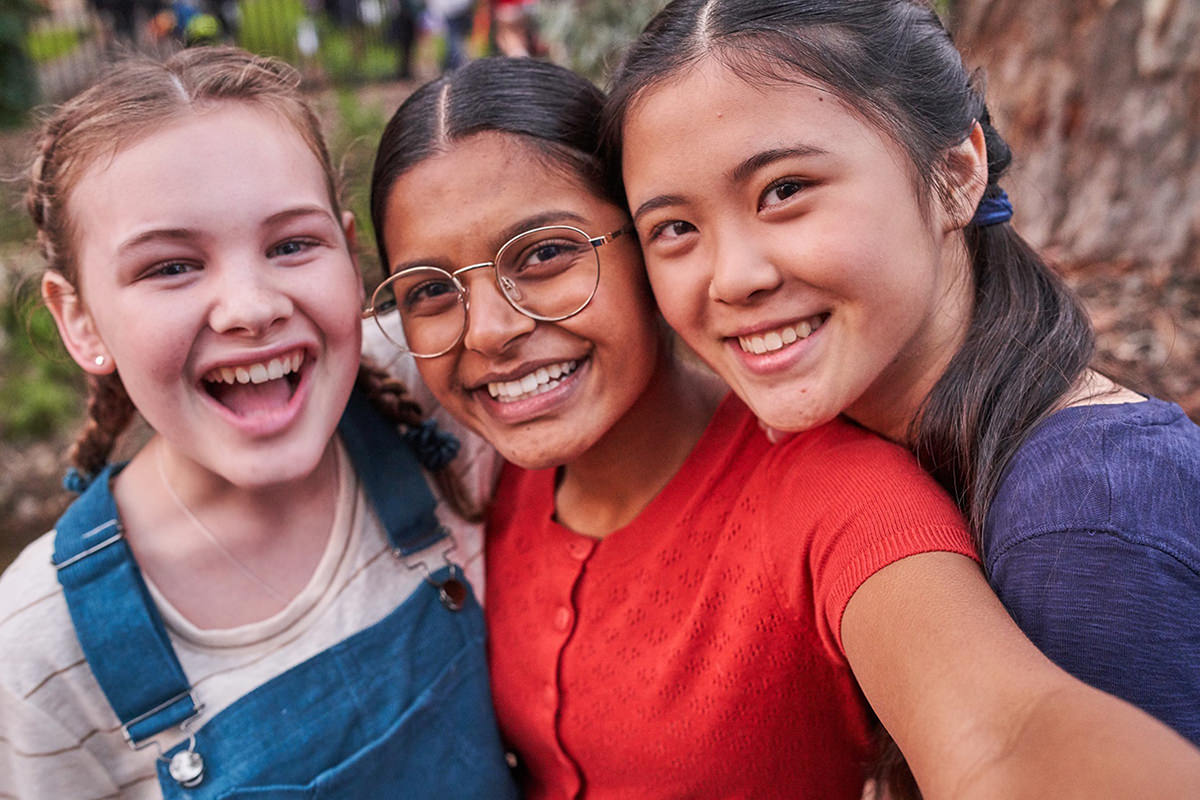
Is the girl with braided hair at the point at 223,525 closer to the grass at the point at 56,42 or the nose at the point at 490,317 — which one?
the nose at the point at 490,317

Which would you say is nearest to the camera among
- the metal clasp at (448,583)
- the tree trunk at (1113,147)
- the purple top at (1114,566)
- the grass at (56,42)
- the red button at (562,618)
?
the purple top at (1114,566)

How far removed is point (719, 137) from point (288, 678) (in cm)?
122

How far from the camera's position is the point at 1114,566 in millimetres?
1282

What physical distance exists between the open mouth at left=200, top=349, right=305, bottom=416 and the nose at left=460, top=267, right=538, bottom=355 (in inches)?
13.8

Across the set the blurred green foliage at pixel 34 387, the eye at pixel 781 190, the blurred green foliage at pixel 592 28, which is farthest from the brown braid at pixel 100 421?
the blurred green foliage at pixel 34 387

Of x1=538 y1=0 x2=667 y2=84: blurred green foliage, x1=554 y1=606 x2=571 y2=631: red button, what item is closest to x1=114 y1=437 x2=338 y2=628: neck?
x1=554 y1=606 x2=571 y2=631: red button

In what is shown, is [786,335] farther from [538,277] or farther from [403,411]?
[403,411]

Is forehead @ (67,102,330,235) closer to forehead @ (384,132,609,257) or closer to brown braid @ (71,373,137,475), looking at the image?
forehead @ (384,132,609,257)

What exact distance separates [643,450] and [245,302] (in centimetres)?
80

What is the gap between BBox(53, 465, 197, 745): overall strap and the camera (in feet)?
5.48

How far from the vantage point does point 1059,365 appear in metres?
1.60

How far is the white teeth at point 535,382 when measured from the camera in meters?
1.83

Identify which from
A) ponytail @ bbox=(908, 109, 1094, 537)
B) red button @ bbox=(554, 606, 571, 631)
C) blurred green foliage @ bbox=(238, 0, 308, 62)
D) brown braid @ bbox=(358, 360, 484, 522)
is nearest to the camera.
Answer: ponytail @ bbox=(908, 109, 1094, 537)

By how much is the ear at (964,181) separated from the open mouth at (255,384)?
1196mm
